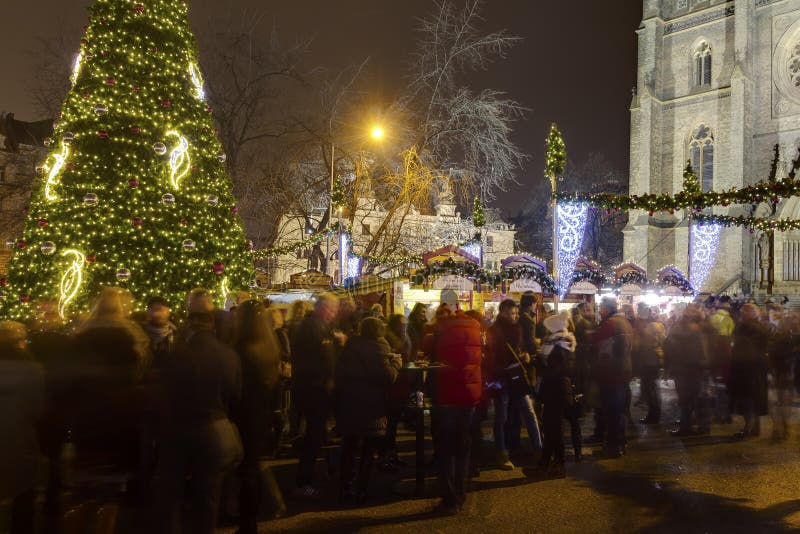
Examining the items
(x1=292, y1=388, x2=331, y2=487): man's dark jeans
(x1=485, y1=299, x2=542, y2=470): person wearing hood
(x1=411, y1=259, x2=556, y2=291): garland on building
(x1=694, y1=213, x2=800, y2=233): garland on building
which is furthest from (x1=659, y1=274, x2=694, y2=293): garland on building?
(x1=292, y1=388, x2=331, y2=487): man's dark jeans

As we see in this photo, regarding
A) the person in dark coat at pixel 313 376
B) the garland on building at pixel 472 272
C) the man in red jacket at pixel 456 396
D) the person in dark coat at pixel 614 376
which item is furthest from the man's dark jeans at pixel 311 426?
the garland on building at pixel 472 272

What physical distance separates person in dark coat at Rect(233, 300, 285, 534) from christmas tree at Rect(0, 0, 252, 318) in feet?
19.9

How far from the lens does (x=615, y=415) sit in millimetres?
7988

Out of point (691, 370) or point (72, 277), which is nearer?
point (691, 370)

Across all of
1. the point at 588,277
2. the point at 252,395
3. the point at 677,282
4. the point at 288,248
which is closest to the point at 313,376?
the point at 252,395

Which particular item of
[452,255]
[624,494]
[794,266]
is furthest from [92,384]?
[794,266]

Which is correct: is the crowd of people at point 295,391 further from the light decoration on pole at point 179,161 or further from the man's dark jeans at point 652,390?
the light decoration on pole at point 179,161

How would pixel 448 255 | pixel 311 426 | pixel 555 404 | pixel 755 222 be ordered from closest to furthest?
pixel 311 426
pixel 555 404
pixel 448 255
pixel 755 222

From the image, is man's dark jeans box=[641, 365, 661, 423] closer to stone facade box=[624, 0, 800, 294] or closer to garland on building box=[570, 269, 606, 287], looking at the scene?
garland on building box=[570, 269, 606, 287]

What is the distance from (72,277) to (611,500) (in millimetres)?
9279

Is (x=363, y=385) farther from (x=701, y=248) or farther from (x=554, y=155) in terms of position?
(x=701, y=248)

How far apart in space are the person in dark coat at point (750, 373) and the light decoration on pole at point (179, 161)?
9910 mm

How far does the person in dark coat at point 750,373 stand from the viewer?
9.09m

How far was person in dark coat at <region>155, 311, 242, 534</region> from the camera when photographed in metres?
3.94
